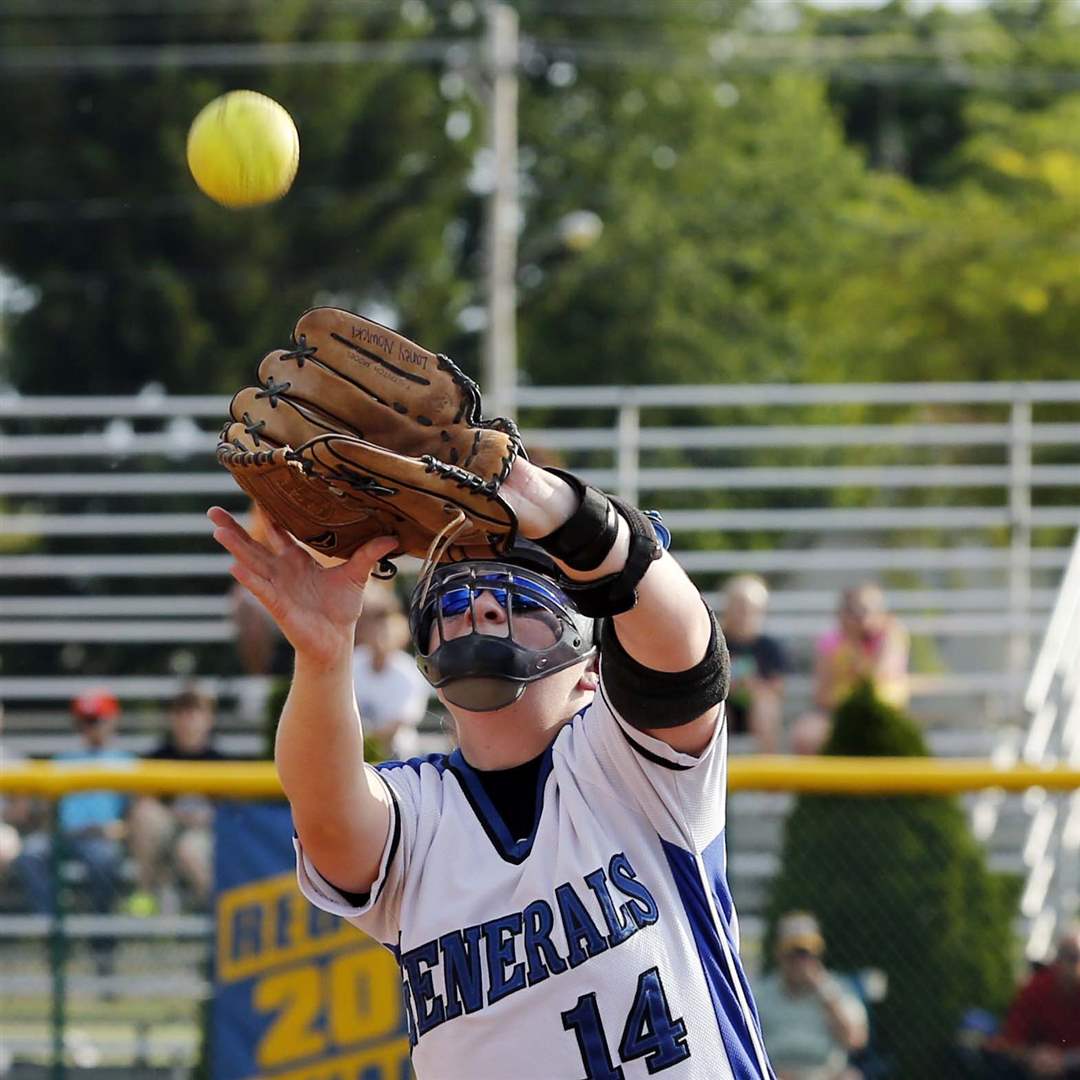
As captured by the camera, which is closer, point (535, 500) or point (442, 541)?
point (535, 500)

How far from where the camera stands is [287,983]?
5945 millimetres

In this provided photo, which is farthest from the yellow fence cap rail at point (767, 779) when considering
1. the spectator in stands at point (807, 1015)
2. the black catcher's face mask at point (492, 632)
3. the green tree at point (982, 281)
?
the green tree at point (982, 281)

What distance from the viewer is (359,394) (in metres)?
2.67

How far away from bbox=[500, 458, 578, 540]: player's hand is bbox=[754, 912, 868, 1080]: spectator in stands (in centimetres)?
387

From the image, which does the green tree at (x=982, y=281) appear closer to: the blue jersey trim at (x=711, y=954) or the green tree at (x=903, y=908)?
the green tree at (x=903, y=908)

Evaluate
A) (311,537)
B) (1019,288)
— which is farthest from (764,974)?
(1019,288)

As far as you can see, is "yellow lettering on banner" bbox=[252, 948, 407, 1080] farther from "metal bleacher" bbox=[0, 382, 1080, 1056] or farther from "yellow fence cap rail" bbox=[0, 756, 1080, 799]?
"metal bleacher" bbox=[0, 382, 1080, 1056]

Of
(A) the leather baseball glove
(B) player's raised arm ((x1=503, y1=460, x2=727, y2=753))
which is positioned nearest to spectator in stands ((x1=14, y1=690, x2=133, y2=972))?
(A) the leather baseball glove

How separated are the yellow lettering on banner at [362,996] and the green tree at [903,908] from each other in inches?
53.8

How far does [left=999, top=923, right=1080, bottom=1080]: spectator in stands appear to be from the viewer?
5965 mm

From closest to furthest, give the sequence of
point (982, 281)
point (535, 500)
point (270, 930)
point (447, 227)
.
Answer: point (535, 500) → point (270, 930) → point (982, 281) → point (447, 227)

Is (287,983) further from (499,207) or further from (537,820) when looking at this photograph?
(499,207)

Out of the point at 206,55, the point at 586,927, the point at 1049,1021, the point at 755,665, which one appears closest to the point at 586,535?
the point at 586,927

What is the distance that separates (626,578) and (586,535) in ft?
0.28
